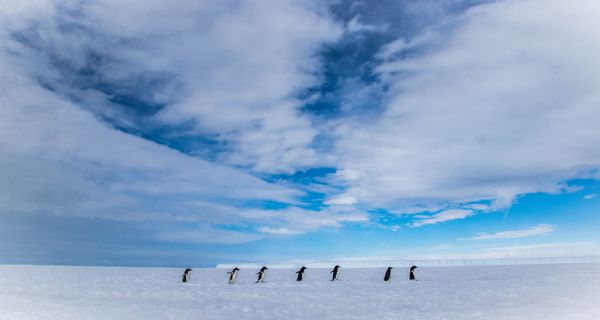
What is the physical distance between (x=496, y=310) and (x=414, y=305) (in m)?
4.24

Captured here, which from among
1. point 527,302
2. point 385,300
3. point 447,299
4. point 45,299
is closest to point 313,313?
point 385,300

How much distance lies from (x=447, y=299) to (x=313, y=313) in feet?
32.1

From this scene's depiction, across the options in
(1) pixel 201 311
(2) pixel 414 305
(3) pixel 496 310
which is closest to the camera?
(3) pixel 496 310

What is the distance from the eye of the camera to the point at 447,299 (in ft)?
84.2

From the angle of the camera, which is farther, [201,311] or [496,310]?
[201,311]

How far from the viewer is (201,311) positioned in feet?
70.7

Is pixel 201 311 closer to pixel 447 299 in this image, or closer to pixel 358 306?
pixel 358 306

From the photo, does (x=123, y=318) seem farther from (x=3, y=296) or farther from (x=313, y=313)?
(x=3, y=296)

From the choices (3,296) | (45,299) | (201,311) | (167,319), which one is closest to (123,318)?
(167,319)

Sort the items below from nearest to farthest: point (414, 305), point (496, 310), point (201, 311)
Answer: point (496, 310) → point (201, 311) → point (414, 305)

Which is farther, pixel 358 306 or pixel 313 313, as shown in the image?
pixel 358 306

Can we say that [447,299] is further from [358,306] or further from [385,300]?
[358,306]

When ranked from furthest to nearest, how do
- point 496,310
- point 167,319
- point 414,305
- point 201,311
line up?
point 414,305 < point 201,311 < point 496,310 < point 167,319

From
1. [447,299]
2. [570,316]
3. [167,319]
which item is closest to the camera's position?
[570,316]
